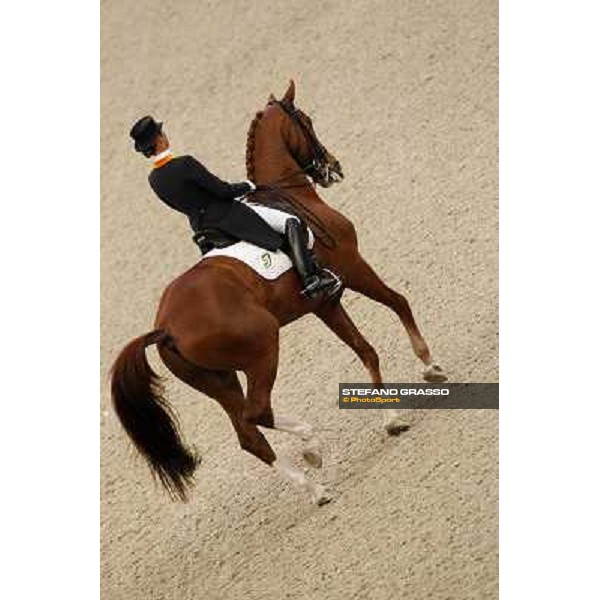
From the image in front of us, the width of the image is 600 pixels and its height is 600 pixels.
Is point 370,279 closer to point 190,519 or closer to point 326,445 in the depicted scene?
point 326,445

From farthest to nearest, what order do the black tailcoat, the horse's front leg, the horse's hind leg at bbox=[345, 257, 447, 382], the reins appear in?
1. the horse's hind leg at bbox=[345, 257, 447, 382]
2. the reins
3. the horse's front leg
4. the black tailcoat

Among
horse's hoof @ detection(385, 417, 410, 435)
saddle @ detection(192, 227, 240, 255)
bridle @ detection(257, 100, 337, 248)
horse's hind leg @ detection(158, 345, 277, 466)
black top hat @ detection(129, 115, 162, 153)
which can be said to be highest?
black top hat @ detection(129, 115, 162, 153)

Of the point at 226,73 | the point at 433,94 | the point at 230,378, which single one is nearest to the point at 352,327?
the point at 230,378

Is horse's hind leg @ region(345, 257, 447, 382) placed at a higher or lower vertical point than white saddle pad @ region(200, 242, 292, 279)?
lower

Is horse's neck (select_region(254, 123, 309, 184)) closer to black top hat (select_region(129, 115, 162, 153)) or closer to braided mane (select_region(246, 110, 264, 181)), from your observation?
braided mane (select_region(246, 110, 264, 181))

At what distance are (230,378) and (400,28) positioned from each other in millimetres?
2852

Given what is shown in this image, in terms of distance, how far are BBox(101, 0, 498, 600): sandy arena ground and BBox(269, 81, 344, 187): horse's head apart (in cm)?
65

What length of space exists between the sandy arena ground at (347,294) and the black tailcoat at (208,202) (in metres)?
0.77

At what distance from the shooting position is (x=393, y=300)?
27.4ft

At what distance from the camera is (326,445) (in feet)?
27.4

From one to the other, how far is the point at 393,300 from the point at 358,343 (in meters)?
0.29

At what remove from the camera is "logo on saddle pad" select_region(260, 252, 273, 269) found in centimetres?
778

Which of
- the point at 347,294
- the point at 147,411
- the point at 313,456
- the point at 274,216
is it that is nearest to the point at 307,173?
the point at 274,216

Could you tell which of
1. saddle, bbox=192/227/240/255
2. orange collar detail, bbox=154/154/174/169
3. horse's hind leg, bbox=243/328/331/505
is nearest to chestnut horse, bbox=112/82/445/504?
horse's hind leg, bbox=243/328/331/505
